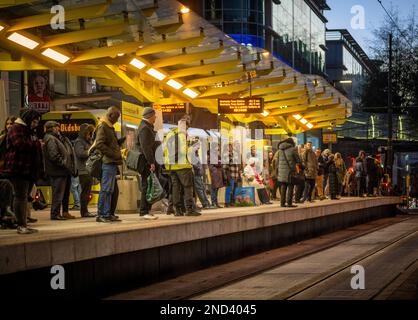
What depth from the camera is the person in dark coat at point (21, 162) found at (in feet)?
37.0

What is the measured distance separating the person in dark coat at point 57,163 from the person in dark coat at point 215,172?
24.5 ft

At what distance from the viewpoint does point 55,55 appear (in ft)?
55.6

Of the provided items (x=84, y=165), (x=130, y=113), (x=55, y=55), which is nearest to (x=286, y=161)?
(x=130, y=113)

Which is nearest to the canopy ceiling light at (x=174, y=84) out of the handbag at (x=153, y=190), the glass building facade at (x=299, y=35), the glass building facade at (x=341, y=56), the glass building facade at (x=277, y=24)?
the handbag at (x=153, y=190)

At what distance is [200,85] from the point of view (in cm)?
2277

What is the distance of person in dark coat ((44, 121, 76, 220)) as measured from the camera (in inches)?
602

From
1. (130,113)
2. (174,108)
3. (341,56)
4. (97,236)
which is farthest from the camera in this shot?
(341,56)

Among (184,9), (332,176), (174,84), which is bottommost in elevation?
(332,176)

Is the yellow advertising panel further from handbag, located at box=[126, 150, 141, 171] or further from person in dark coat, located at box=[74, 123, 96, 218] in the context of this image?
handbag, located at box=[126, 150, 141, 171]

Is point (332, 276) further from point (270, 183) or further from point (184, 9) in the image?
point (270, 183)

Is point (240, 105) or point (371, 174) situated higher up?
point (240, 105)

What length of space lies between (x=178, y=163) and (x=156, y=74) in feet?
15.1

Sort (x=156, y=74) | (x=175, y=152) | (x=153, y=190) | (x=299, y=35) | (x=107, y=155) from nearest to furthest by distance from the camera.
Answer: (x=107, y=155) → (x=153, y=190) → (x=175, y=152) → (x=156, y=74) → (x=299, y=35)

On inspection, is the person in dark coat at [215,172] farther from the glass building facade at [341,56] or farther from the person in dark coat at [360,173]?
the glass building facade at [341,56]
